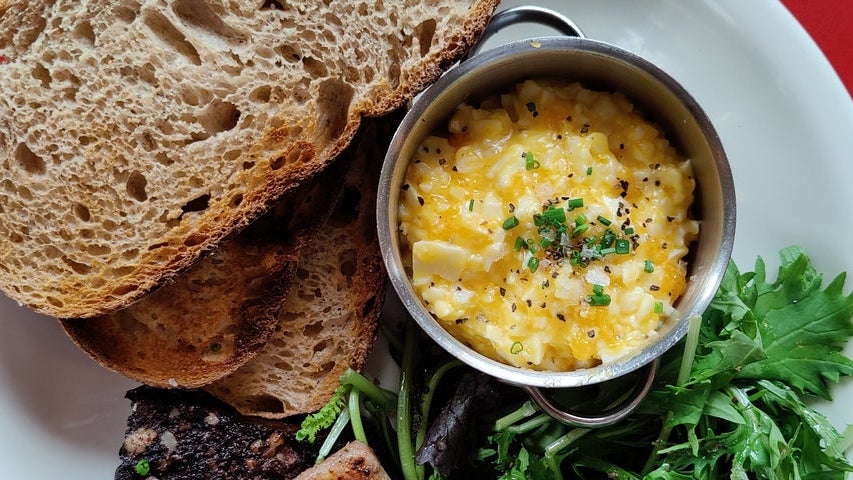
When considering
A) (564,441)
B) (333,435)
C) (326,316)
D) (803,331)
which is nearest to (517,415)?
(564,441)

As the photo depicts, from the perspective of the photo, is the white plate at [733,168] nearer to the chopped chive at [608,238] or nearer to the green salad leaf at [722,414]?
the green salad leaf at [722,414]

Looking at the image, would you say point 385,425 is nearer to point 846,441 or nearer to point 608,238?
point 608,238

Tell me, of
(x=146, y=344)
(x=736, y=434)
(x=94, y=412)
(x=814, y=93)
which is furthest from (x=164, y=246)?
(x=814, y=93)

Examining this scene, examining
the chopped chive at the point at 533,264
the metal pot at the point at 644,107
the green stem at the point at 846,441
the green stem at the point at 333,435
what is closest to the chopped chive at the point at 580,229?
the chopped chive at the point at 533,264

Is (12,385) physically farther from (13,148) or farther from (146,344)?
(13,148)

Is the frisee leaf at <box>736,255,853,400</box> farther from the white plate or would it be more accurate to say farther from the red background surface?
the red background surface
